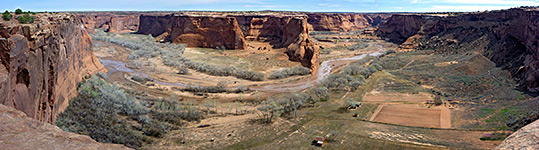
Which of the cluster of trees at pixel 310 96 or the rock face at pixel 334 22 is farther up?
the rock face at pixel 334 22

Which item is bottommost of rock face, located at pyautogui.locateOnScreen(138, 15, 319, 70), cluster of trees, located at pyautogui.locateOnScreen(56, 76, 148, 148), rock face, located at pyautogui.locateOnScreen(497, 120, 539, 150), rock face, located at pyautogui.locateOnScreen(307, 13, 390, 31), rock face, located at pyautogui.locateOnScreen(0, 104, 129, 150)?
cluster of trees, located at pyautogui.locateOnScreen(56, 76, 148, 148)

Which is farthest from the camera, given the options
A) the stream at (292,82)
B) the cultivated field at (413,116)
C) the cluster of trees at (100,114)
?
the stream at (292,82)

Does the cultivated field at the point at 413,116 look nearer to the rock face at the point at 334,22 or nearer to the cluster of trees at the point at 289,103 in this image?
the cluster of trees at the point at 289,103

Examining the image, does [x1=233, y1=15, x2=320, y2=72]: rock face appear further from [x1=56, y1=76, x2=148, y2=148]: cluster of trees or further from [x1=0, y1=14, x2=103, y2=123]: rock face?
[x1=0, y1=14, x2=103, y2=123]: rock face

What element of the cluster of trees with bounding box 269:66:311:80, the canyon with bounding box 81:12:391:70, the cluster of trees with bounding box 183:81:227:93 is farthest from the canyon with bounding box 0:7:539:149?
the cluster of trees with bounding box 269:66:311:80

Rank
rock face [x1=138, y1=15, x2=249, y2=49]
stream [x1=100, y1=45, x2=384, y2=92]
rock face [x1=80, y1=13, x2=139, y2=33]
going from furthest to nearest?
rock face [x1=80, y1=13, x2=139, y2=33], rock face [x1=138, y1=15, x2=249, y2=49], stream [x1=100, y1=45, x2=384, y2=92]

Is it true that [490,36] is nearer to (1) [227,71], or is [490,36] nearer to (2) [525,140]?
(1) [227,71]

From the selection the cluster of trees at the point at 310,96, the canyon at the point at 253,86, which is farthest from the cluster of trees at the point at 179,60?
the cluster of trees at the point at 310,96

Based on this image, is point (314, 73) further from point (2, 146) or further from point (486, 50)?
point (2, 146)
